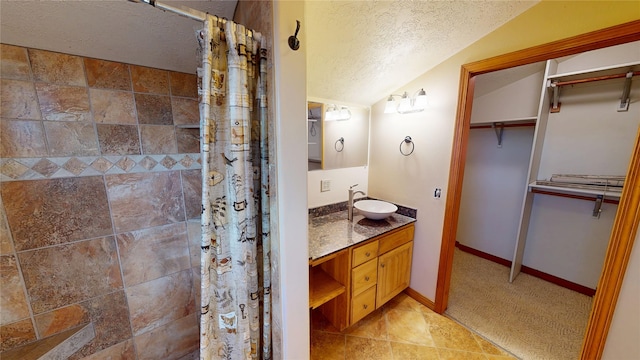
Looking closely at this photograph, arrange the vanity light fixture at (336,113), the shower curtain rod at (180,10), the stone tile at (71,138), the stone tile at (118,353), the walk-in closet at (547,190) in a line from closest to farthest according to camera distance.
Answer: the shower curtain rod at (180,10)
the stone tile at (71,138)
the stone tile at (118,353)
the walk-in closet at (547,190)
the vanity light fixture at (336,113)

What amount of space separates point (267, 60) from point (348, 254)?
1.27 metres

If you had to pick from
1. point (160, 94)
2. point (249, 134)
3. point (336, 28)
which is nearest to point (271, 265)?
point (249, 134)

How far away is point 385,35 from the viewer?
4.27 feet

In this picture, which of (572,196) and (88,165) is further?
(572,196)

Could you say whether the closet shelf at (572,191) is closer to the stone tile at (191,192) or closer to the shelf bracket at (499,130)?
the shelf bracket at (499,130)

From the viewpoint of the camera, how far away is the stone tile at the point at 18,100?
0.96 meters

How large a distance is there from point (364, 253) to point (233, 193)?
1093 mm

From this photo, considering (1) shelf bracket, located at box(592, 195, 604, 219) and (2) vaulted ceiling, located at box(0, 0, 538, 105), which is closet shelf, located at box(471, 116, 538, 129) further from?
(2) vaulted ceiling, located at box(0, 0, 538, 105)

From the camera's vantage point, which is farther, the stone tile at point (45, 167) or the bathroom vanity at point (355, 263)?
the bathroom vanity at point (355, 263)

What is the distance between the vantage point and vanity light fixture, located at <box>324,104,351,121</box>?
192cm

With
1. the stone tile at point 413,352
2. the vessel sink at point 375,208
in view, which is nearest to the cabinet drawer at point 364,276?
the vessel sink at point 375,208

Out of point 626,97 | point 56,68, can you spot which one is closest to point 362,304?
point 56,68

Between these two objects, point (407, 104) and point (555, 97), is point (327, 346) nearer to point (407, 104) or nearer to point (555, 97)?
point (407, 104)

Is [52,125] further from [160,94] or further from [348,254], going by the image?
[348,254]
